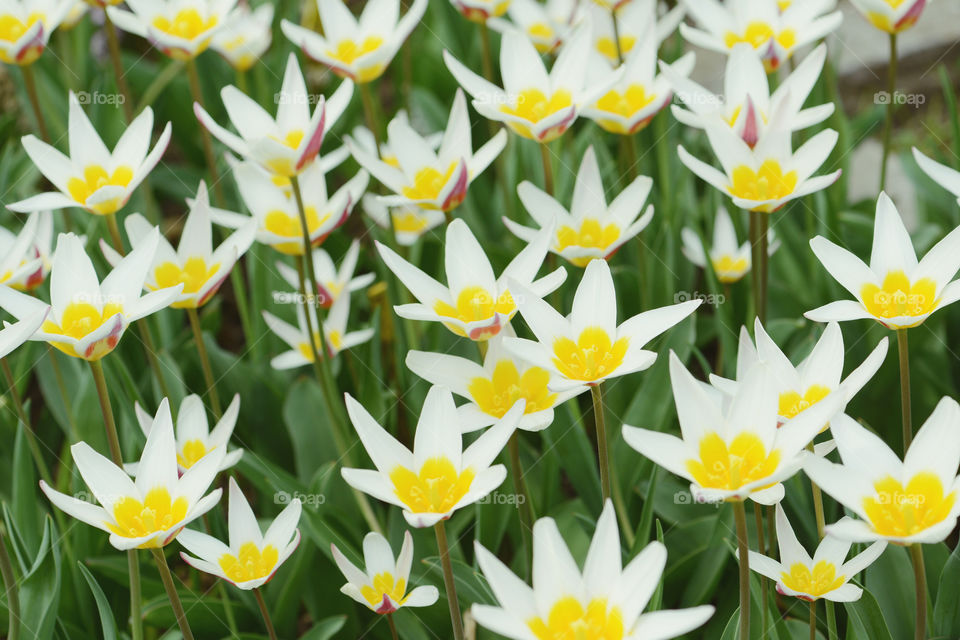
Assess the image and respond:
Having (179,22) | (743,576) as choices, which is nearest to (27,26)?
(179,22)

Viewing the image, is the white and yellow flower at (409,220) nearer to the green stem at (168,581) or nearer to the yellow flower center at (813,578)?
the green stem at (168,581)

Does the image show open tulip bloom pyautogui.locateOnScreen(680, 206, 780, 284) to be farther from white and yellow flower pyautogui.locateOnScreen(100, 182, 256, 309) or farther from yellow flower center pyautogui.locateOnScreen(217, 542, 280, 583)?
yellow flower center pyautogui.locateOnScreen(217, 542, 280, 583)

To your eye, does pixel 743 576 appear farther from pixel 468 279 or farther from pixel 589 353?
pixel 468 279

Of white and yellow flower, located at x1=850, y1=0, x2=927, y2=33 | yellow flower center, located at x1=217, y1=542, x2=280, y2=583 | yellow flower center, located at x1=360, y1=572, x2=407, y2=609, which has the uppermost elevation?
white and yellow flower, located at x1=850, y1=0, x2=927, y2=33

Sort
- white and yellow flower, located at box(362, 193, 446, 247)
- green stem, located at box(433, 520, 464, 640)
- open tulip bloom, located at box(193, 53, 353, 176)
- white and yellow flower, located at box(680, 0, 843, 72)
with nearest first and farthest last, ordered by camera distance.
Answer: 1. green stem, located at box(433, 520, 464, 640)
2. open tulip bloom, located at box(193, 53, 353, 176)
3. white and yellow flower, located at box(680, 0, 843, 72)
4. white and yellow flower, located at box(362, 193, 446, 247)

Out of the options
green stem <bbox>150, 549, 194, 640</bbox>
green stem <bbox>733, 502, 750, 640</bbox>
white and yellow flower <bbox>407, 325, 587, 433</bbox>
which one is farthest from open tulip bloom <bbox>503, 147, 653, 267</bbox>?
green stem <bbox>150, 549, 194, 640</bbox>

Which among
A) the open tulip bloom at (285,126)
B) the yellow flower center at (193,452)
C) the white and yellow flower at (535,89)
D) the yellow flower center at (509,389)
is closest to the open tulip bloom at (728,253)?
the white and yellow flower at (535,89)

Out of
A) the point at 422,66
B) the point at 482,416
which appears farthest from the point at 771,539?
the point at 422,66
